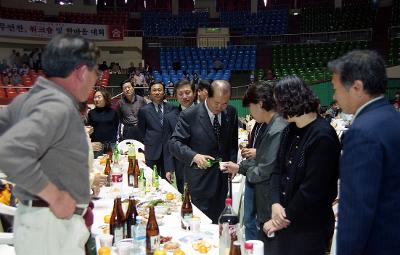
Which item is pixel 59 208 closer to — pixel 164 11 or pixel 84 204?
pixel 84 204

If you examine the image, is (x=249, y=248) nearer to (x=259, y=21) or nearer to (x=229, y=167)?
(x=229, y=167)

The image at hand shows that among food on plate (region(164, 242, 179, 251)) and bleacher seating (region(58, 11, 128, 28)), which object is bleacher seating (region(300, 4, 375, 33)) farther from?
food on plate (region(164, 242, 179, 251))

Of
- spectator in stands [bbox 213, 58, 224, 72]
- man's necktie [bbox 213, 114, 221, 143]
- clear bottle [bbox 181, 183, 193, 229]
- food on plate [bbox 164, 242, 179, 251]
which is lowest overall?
food on plate [bbox 164, 242, 179, 251]

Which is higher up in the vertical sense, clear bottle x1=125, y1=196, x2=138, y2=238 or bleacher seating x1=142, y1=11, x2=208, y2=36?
bleacher seating x1=142, y1=11, x2=208, y2=36

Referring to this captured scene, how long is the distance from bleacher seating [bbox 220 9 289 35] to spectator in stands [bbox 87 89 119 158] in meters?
15.0

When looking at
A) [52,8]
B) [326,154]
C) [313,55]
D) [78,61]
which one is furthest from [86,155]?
[52,8]

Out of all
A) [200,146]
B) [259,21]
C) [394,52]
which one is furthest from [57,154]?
[259,21]

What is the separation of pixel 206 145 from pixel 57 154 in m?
2.07

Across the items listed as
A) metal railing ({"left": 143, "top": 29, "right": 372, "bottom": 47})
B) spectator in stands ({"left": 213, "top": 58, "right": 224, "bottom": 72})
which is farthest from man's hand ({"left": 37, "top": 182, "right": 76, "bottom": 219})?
metal railing ({"left": 143, "top": 29, "right": 372, "bottom": 47})

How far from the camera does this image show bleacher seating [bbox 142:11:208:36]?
20016mm

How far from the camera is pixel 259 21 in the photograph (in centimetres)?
2002

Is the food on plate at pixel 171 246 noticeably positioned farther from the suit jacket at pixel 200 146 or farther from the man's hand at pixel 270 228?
the suit jacket at pixel 200 146

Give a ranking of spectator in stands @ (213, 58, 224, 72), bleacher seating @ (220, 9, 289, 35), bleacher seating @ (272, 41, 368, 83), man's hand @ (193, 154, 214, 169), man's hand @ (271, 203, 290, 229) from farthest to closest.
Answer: bleacher seating @ (220, 9, 289, 35) < spectator in stands @ (213, 58, 224, 72) < bleacher seating @ (272, 41, 368, 83) < man's hand @ (193, 154, 214, 169) < man's hand @ (271, 203, 290, 229)

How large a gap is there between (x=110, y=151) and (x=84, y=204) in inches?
114
